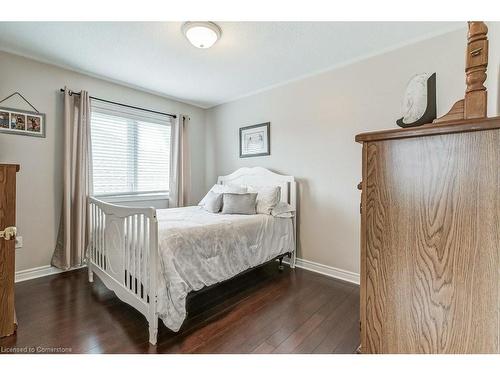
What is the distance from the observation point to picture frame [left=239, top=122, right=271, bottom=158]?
11.0ft

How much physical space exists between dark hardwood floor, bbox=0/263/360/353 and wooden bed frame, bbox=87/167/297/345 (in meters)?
0.16

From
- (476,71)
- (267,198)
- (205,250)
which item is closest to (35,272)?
(205,250)

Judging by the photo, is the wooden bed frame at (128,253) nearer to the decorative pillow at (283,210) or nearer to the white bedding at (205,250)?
the white bedding at (205,250)

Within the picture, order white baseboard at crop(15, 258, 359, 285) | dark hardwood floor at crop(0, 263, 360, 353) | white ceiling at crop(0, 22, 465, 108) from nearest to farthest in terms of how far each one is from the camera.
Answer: dark hardwood floor at crop(0, 263, 360, 353) < white ceiling at crop(0, 22, 465, 108) < white baseboard at crop(15, 258, 359, 285)

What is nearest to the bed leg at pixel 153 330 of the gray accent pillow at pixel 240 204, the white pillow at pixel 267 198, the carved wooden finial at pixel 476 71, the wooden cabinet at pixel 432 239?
the wooden cabinet at pixel 432 239

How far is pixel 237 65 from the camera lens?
2.71 meters

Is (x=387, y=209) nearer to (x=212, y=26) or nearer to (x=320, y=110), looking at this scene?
(x=212, y=26)

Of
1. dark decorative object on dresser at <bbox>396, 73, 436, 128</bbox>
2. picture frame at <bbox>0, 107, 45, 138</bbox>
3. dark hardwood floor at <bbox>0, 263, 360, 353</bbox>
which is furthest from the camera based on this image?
picture frame at <bbox>0, 107, 45, 138</bbox>

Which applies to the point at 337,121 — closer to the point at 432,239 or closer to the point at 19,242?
the point at 432,239

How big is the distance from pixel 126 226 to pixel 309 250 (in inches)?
82.7

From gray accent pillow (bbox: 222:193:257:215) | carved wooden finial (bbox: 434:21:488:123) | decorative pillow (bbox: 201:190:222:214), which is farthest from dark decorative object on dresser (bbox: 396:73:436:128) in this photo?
decorative pillow (bbox: 201:190:222:214)

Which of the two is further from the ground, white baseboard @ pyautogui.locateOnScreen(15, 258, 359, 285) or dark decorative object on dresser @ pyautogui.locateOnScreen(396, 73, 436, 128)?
dark decorative object on dresser @ pyautogui.locateOnScreen(396, 73, 436, 128)

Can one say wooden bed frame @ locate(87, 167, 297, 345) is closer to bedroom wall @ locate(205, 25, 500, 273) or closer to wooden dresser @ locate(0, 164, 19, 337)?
wooden dresser @ locate(0, 164, 19, 337)

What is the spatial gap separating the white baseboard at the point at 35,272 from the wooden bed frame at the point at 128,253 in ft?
1.78
